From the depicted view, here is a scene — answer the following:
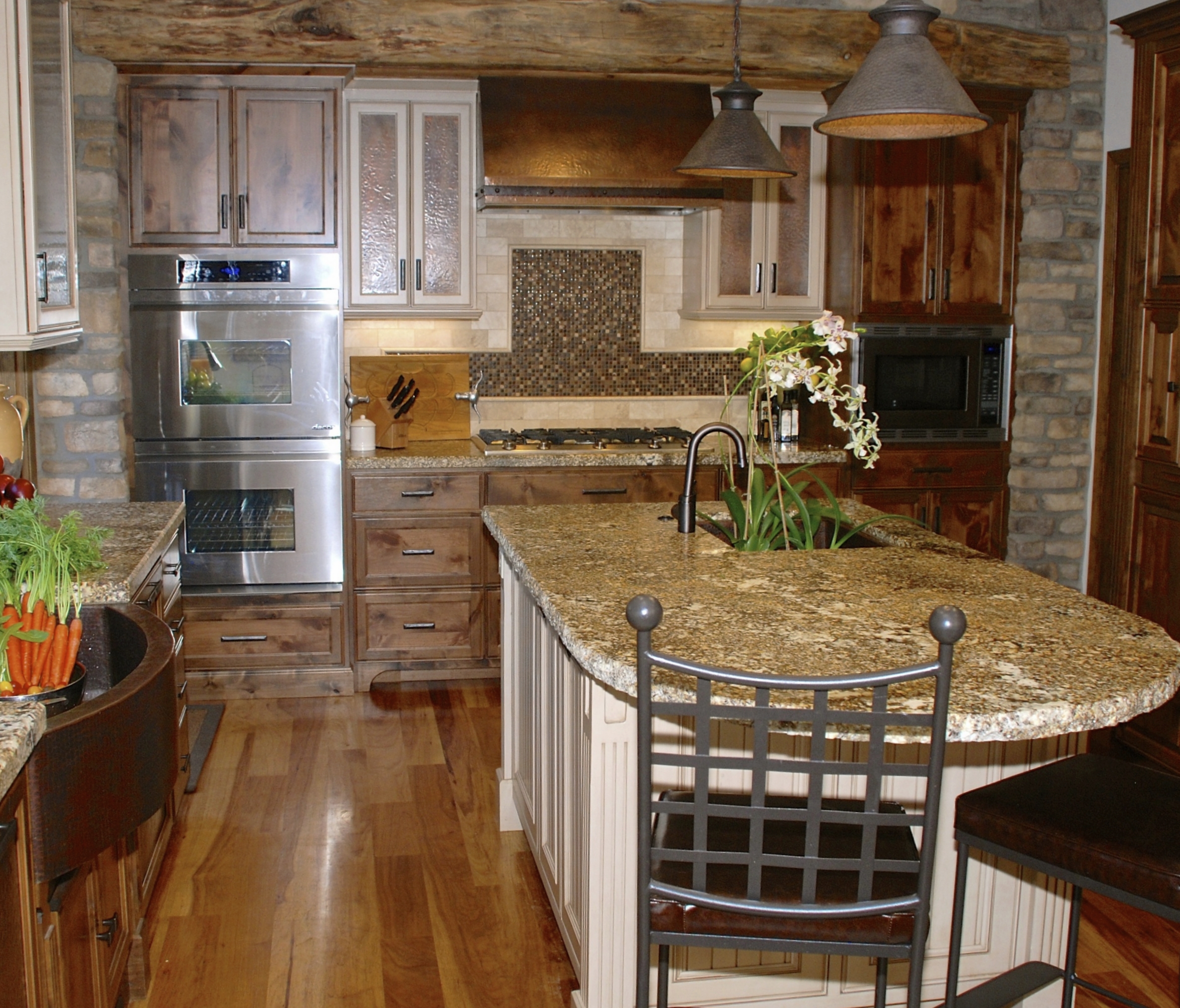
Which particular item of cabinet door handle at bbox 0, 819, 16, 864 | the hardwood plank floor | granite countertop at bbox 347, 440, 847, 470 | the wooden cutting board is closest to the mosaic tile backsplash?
the wooden cutting board

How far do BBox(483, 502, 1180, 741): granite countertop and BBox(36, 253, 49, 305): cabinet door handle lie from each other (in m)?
1.26

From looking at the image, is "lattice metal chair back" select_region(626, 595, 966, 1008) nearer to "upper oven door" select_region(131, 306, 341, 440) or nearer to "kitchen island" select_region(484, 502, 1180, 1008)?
"kitchen island" select_region(484, 502, 1180, 1008)

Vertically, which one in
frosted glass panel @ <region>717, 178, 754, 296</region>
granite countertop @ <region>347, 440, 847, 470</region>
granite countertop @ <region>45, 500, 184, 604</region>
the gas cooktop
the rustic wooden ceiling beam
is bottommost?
granite countertop @ <region>45, 500, 184, 604</region>

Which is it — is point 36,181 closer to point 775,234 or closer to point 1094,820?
point 1094,820

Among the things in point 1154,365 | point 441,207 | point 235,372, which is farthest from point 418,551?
point 1154,365

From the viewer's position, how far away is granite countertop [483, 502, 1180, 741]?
1.92m

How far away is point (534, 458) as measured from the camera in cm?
496

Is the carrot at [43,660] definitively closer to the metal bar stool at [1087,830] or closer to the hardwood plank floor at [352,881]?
the hardwood plank floor at [352,881]

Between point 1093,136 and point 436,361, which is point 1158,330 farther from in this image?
point 436,361

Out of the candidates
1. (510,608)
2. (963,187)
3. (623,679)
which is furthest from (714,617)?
(963,187)

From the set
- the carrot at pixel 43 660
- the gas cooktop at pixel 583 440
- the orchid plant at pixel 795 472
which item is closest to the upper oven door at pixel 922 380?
the gas cooktop at pixel 583 440

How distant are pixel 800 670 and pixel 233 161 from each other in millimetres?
3535

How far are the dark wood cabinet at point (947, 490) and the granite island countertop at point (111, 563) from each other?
8.80ft

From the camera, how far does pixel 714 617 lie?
7.72ft
